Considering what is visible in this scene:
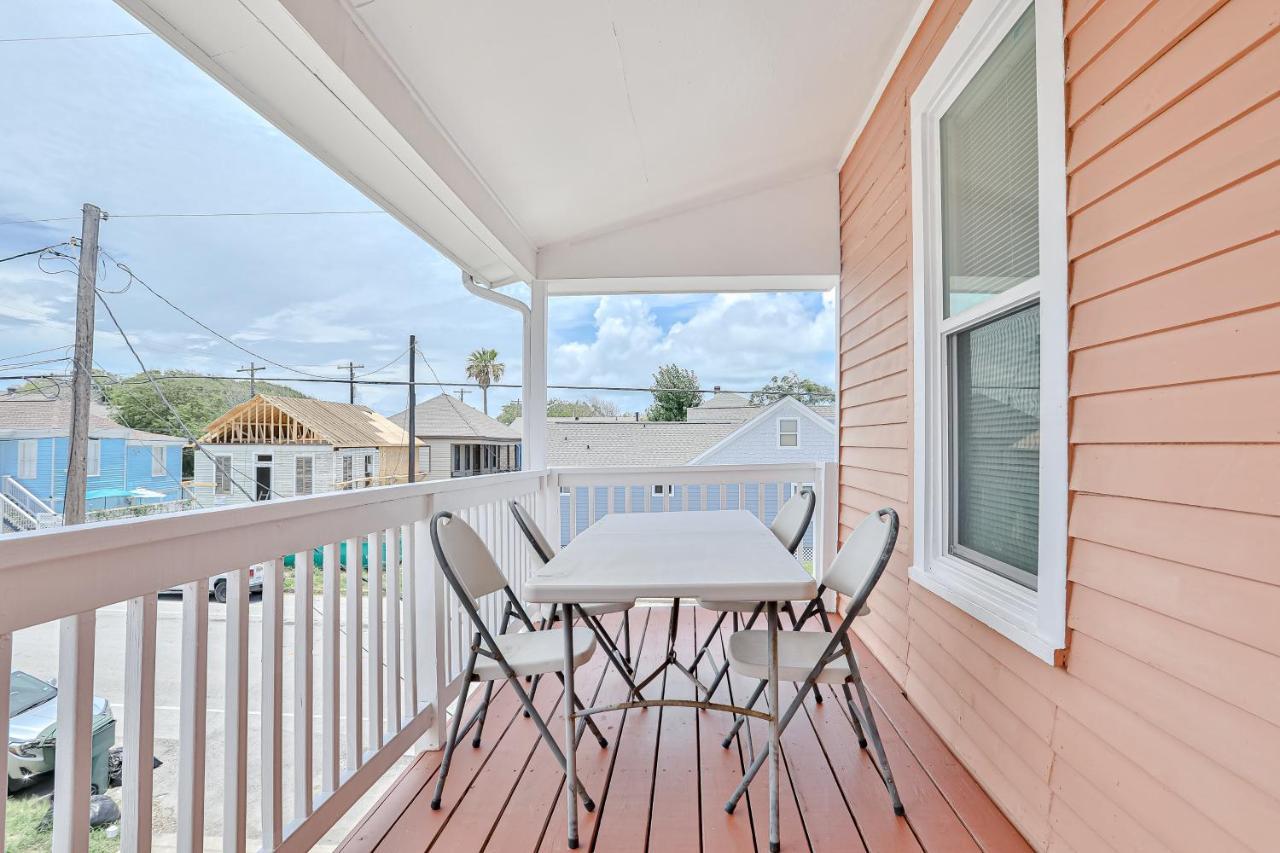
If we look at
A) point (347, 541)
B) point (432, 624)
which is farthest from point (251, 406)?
point (432, 624)

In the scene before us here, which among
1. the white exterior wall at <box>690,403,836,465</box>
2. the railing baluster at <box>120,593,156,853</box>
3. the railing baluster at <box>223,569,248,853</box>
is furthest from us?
the white exterior wall at <box>690,403,836,465</box>

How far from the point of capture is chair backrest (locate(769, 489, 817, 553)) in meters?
2.81

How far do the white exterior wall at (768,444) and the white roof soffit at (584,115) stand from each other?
0.89 meters

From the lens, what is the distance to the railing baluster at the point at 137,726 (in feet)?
4.05

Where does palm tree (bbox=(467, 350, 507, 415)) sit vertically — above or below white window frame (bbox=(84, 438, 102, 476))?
above

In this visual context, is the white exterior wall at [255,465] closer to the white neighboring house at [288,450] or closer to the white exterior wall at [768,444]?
the white neighboring house at [288,450]

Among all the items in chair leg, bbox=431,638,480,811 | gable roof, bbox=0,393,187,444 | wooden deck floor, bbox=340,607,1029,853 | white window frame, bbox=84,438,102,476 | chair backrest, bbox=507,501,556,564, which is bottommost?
wooden deck floor, bbox=340,607,1029,853

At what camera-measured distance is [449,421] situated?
2787mm

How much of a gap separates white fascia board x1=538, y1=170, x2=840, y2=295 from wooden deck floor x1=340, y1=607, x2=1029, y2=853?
2.58m

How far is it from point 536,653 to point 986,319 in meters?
1.87

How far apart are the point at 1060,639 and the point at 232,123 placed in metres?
2.27

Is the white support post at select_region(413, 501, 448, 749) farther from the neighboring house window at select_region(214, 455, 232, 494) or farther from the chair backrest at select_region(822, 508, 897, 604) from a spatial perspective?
the chair backrest at select_region(822, 508, 897, 604)

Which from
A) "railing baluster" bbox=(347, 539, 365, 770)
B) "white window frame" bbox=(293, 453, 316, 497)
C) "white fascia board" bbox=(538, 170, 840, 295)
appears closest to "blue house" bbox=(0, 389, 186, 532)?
"white window frame" bbox=(293, 453, 316, 497)

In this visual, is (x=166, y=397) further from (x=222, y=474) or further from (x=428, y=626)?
(x=428, y=626)
